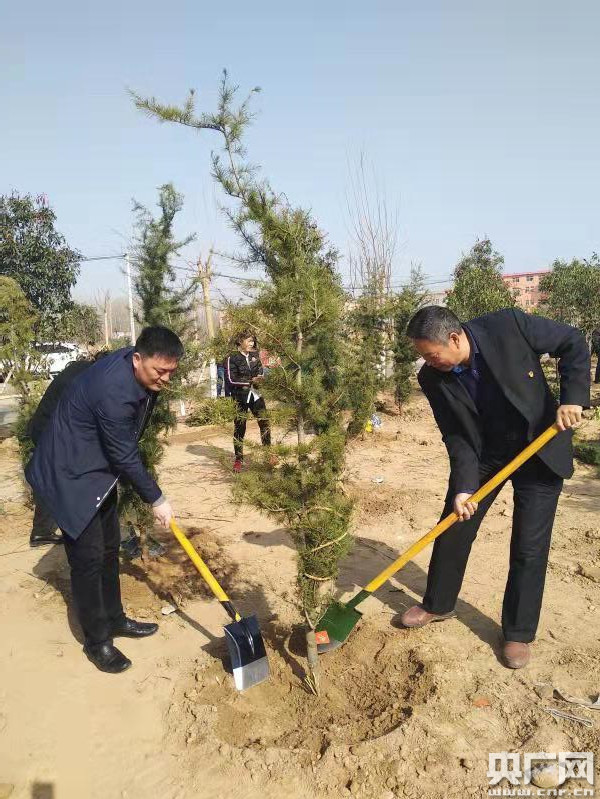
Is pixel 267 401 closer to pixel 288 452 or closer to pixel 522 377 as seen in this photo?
pixel 288 452

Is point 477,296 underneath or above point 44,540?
above

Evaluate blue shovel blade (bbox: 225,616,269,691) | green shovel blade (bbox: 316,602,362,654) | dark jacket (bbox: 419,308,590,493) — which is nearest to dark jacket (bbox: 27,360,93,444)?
blue shovel blade (bbox: 225,616,269,691)

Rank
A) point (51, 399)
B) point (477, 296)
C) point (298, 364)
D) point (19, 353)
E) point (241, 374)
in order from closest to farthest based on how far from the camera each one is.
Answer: point (298, 364)
point (51, 399)
point (19, 353)
point (241, 374)
point (477, 296)

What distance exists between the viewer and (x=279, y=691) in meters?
3.24

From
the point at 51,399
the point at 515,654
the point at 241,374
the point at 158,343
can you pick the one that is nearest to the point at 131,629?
the point at 51,399

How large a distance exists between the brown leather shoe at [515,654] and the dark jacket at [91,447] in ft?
7.37

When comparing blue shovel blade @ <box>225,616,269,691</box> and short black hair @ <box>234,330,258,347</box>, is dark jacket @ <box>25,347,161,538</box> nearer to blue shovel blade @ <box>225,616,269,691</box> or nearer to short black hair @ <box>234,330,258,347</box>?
short black hair @ <box>234,330,258,347</box>

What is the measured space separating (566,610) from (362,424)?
206 inches

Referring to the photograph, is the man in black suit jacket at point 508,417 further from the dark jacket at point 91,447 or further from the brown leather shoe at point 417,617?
the dark jacket at point 91,447

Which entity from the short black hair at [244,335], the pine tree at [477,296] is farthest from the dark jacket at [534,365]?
the pine tree at [477,296]

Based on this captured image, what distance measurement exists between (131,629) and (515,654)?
7.93ft

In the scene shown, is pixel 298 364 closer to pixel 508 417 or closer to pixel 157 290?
pixel 508 417

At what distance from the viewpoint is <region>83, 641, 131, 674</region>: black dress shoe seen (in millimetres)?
3387

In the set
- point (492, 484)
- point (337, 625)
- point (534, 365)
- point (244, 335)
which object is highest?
point (244, 335)
